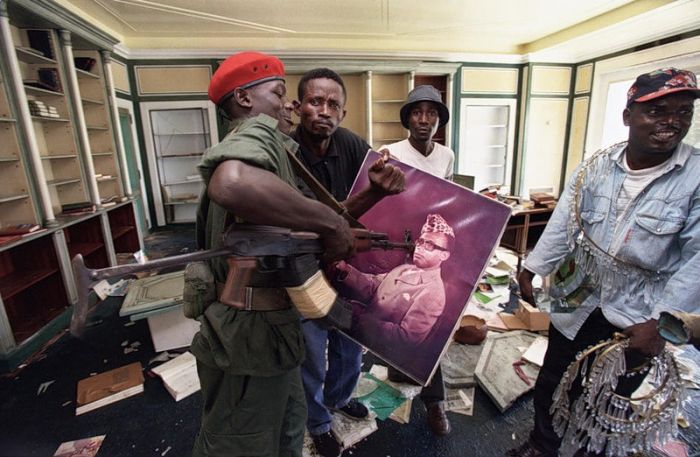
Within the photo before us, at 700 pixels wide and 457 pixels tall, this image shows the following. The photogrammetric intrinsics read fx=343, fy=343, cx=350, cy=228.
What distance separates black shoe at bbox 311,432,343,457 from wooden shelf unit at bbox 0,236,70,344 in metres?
2.54

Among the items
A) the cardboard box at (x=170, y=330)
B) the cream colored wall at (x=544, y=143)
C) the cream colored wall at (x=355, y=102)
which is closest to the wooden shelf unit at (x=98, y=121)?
the cardboard box at (x=170, y=330)

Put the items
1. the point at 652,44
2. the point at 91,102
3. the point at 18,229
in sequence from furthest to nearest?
the point at 652,44 → the point at 91,102 → the point at 18,229

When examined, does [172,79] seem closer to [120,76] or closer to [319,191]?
[120,76]

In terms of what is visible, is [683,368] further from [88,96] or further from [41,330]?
[88,96]

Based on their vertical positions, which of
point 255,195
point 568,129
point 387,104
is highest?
point 387,104

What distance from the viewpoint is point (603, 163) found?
1290 millimetres

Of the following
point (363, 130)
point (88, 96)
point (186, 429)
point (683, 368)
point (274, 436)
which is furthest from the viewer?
point (363, 130)

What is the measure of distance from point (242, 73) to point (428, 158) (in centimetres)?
136

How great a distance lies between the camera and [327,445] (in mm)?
1558

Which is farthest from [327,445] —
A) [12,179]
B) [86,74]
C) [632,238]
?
[86,74]

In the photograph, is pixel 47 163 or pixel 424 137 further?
pixel 47 163

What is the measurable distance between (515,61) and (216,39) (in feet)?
17.2

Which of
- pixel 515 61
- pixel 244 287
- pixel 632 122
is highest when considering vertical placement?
pixel 515 61

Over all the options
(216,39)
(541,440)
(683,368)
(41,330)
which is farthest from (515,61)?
(41,330)
